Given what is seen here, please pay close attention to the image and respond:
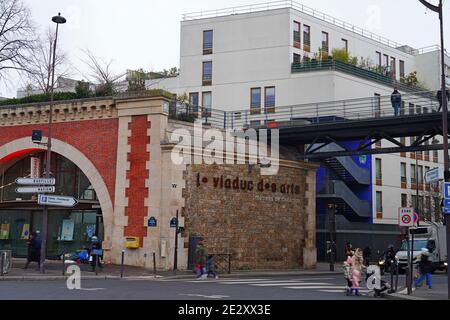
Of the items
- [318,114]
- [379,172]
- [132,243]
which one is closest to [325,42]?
[379,172]

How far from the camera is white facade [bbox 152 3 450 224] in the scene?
5422cm

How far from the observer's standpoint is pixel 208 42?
192 feet

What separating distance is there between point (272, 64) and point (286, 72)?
1.53 m

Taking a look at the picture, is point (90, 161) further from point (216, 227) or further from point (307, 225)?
point (307, 225)

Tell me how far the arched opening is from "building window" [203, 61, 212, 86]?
26.8 m

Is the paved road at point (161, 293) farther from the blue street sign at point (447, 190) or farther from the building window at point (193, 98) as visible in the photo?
the building window at point (193, 98)

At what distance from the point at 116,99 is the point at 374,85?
110 ft

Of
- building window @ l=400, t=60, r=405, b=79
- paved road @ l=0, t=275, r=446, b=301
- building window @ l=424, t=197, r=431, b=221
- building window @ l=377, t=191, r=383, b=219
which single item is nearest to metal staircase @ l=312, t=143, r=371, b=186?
building window @ l=377, t=191, r=383, b=219

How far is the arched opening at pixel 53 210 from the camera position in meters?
32.2

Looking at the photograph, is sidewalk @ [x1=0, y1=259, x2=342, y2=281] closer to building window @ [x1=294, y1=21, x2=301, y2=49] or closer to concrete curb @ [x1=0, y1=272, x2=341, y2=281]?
concrete curb @ [x1=0, y1=272, x2=341, y2=281]

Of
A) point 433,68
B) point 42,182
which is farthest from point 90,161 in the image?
point 433,68

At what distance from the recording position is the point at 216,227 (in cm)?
3034

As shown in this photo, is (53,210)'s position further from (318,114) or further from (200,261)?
(318,114)

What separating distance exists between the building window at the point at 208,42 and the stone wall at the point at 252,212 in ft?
82.3
